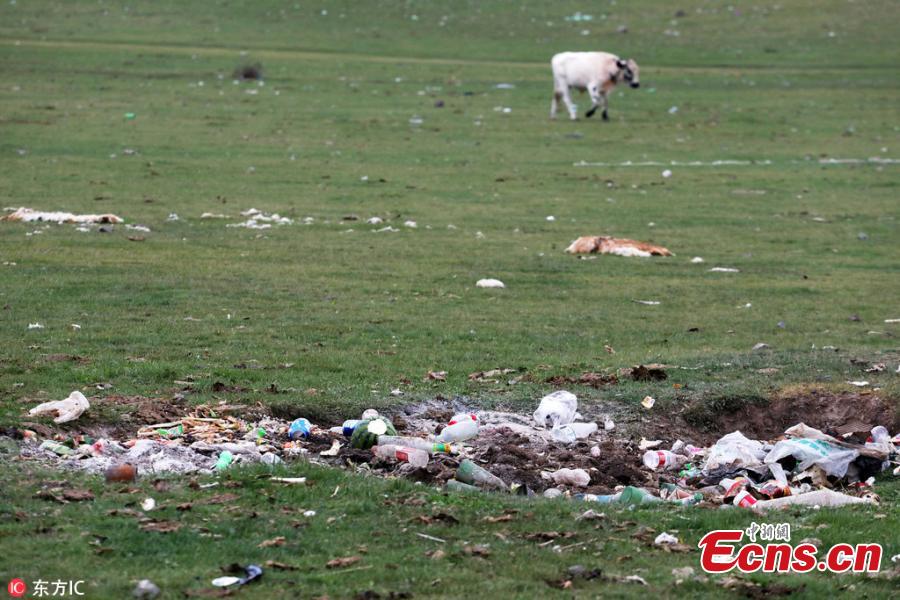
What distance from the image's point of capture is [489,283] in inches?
621

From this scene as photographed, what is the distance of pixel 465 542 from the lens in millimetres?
6512

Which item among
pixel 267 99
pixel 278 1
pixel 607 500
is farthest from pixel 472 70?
pixel 607 500

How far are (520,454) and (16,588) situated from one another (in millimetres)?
3827

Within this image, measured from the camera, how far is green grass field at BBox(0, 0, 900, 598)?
21.5ft

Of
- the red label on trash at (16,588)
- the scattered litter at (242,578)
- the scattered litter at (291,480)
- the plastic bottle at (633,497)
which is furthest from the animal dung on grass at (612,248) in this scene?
the red label on trash at (16,588)

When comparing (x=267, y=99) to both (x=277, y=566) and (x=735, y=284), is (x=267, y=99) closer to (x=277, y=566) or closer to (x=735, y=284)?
(x=735, y=284)

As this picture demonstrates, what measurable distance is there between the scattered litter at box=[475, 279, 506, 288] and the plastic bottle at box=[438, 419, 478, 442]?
665 centimetres

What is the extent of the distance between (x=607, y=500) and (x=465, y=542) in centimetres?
150

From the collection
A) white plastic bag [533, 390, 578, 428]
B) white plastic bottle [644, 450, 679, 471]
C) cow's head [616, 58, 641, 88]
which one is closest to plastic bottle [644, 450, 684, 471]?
white plastic bottle [644, 450, 679, 471]

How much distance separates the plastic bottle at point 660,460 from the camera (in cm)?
907

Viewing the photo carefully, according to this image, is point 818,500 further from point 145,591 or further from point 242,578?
point 145,591

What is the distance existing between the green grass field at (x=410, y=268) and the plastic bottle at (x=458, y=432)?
2.88 feet

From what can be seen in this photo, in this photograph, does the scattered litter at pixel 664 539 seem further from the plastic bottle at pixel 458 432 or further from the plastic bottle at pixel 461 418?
the plastic bottle at pixel 461 418

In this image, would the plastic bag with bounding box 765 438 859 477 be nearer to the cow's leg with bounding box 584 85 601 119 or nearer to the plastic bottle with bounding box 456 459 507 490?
the plastic bottle with bounding box 456 459 507 490
